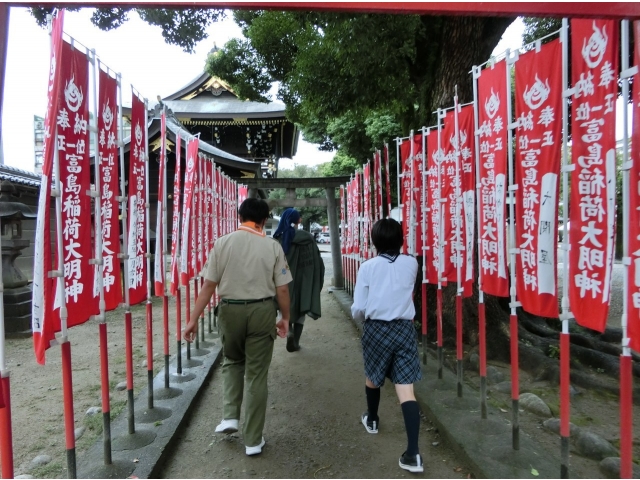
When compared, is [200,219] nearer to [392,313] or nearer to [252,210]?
[252,210]

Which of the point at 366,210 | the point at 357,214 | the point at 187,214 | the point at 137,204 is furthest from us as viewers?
the point at 357,214

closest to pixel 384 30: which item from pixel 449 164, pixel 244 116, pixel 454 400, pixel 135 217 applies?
pixel 449 164

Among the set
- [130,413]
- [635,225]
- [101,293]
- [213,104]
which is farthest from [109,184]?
[213,104]

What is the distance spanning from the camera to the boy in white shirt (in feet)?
10.6

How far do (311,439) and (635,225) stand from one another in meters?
2.90

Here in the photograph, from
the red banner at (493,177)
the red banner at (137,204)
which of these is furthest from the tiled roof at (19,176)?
the red banner at (493,177)

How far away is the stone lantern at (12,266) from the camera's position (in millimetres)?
7820

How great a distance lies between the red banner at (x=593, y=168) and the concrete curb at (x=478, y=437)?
1.16 meters

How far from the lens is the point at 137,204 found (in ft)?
13.0

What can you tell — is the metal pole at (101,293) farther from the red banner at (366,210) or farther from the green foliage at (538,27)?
the green foliage at (538,27)

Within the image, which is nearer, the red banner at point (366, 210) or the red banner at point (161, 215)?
the red banner at point (161, 215)

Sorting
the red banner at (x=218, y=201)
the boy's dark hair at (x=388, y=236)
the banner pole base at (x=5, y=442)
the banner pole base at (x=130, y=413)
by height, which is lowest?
the banner pole base at (x=130, y=413)

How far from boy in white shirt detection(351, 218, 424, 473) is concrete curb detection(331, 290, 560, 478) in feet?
1.46

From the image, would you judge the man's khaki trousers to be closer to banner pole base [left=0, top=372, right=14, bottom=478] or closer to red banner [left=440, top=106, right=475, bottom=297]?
banner pole base [left=0, top=372, right=14, bottom=478]
